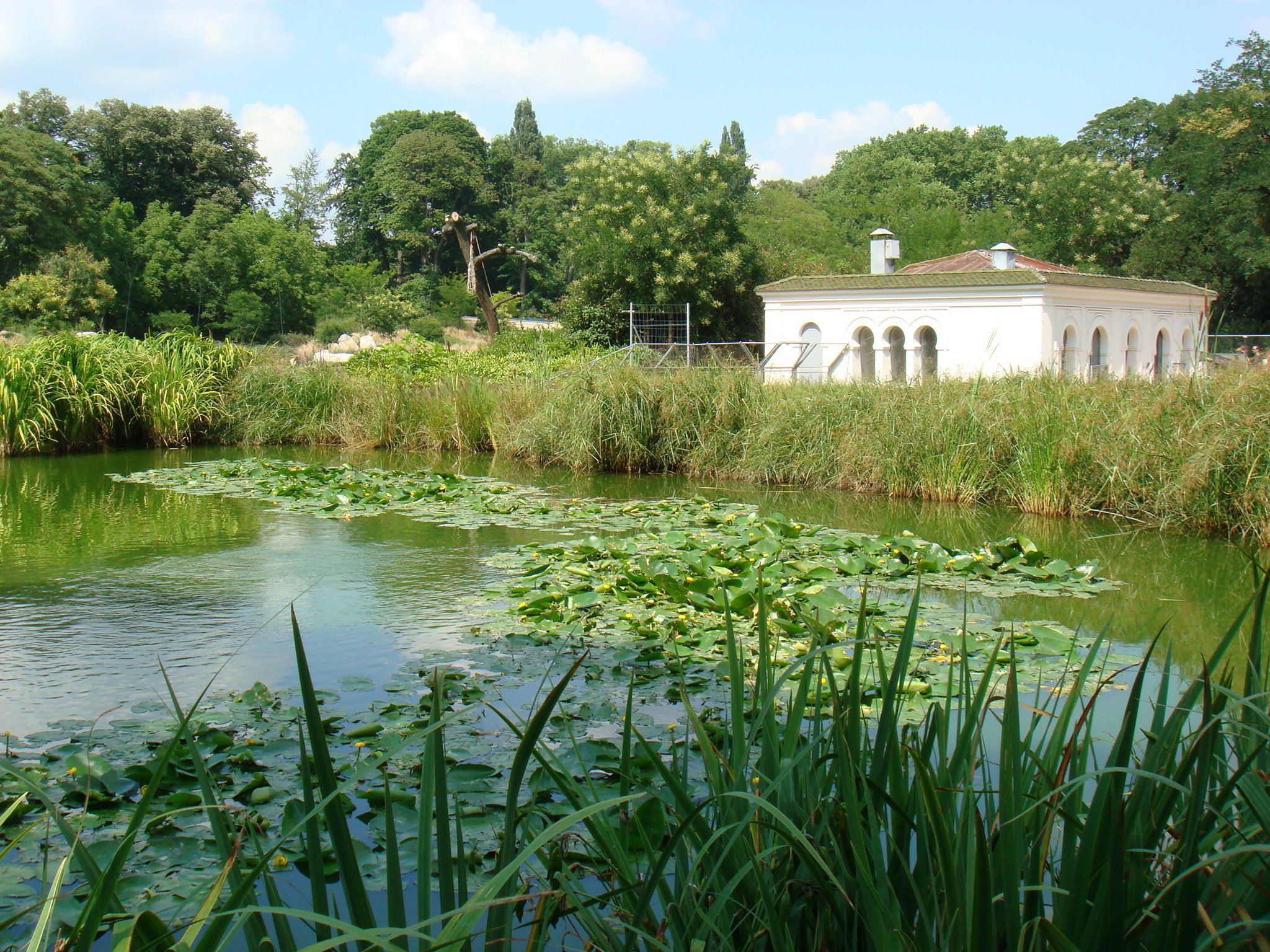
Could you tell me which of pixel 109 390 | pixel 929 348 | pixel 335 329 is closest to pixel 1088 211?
pixel 929 348

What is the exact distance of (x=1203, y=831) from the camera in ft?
6.42

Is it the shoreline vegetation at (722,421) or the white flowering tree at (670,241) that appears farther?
the white flowering tree at (670,241)

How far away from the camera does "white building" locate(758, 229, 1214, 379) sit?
68.3ft

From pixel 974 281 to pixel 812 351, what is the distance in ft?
12.9

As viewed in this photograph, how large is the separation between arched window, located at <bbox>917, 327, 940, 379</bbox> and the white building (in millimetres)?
30

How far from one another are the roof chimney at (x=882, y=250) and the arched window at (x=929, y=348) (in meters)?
3.14

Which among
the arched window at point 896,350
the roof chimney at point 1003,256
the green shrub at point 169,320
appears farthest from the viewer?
the green shrub at point 169,320

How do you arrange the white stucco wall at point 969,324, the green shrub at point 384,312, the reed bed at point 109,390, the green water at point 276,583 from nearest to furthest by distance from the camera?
the green water at point 276,583
the reed bed at point 109,390
the white stucco wall at point 969,324
the green shrub at point 384,312

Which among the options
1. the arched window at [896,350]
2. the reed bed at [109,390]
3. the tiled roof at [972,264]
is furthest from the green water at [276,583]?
the tiled roof at [972,264]

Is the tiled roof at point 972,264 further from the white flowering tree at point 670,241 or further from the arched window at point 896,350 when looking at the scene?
the white flowering tree at point 670,241

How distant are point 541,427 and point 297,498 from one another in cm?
348

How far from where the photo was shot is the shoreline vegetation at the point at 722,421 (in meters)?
8.25

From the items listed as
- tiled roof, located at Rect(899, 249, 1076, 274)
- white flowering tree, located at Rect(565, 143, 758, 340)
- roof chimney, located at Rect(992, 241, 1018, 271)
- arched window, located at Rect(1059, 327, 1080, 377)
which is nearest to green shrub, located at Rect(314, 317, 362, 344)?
white flowering tree, located at Rect(565, 143, 758, 340)

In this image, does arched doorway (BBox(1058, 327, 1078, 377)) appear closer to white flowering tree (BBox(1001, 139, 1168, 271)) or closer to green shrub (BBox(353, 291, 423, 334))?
white flowering tree (BBox(1001, 139, 1168, 271))
